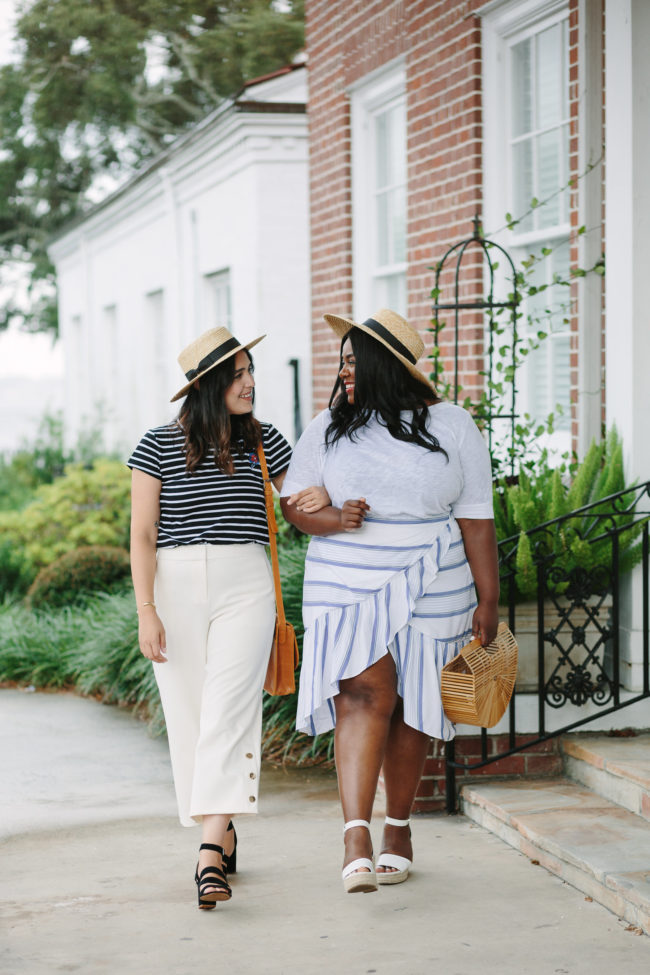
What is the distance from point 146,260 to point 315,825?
12815 mm

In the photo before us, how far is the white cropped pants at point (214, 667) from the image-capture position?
4.21m

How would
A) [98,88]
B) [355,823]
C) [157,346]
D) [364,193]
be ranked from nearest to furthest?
[355,823] < [364,193] < [157,346] < [98,88]

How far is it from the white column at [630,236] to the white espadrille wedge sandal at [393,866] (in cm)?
169

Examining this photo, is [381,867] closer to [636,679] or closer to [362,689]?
[362,689]

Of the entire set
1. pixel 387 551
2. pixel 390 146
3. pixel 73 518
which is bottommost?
pixel 73 518

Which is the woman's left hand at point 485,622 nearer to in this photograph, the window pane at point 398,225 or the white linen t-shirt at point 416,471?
Result: the white linen t-shirt at point 416,471

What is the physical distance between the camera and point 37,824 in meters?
5.33

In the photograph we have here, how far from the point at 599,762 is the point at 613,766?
129 millimetres

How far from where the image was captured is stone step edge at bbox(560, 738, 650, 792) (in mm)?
4863

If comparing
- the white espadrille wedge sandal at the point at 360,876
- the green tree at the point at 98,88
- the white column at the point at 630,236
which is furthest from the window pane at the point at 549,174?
the green tree at the point at 98,88

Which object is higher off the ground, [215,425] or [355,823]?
[215,425]

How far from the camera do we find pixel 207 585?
4254mm

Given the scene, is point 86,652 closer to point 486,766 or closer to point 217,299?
point 486,766

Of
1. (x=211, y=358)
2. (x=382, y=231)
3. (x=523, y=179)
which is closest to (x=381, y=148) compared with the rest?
(x=382, y=231)
